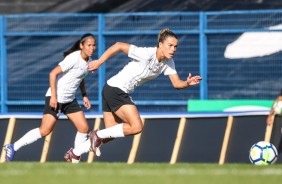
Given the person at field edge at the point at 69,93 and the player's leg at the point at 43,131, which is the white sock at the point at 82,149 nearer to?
the person at field edge at the point at 69,93

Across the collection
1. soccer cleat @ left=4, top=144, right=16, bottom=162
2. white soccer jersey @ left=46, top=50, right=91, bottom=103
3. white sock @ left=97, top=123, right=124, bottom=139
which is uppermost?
white soccer jersey @ left=46, top=50, right=91, bottom=103

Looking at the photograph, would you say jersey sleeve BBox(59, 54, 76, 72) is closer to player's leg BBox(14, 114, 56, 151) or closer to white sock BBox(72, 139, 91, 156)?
player's leg BBox(14, 114, 56, 151)

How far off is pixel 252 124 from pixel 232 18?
4279mm

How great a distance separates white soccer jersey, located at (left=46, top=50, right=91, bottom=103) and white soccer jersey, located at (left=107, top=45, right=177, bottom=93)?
126 centimetres

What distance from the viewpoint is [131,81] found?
1430cm

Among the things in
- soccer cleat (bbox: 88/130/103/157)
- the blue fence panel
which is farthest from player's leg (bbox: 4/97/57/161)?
the blue fence panel

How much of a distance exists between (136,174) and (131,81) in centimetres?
335

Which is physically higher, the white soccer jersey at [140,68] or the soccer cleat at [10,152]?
the white soccer jersey at [140,68]

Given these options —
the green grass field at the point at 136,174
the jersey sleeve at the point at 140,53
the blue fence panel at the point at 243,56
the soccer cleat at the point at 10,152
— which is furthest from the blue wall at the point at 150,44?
the green grass field at the point at 136,174

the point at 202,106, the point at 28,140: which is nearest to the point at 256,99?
the point at 202,106

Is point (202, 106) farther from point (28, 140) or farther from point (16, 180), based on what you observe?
point (16, 180)

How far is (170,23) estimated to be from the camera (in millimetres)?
22094

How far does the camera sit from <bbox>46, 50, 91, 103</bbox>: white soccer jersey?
15.5m

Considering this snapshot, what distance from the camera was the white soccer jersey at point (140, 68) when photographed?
1412cm
